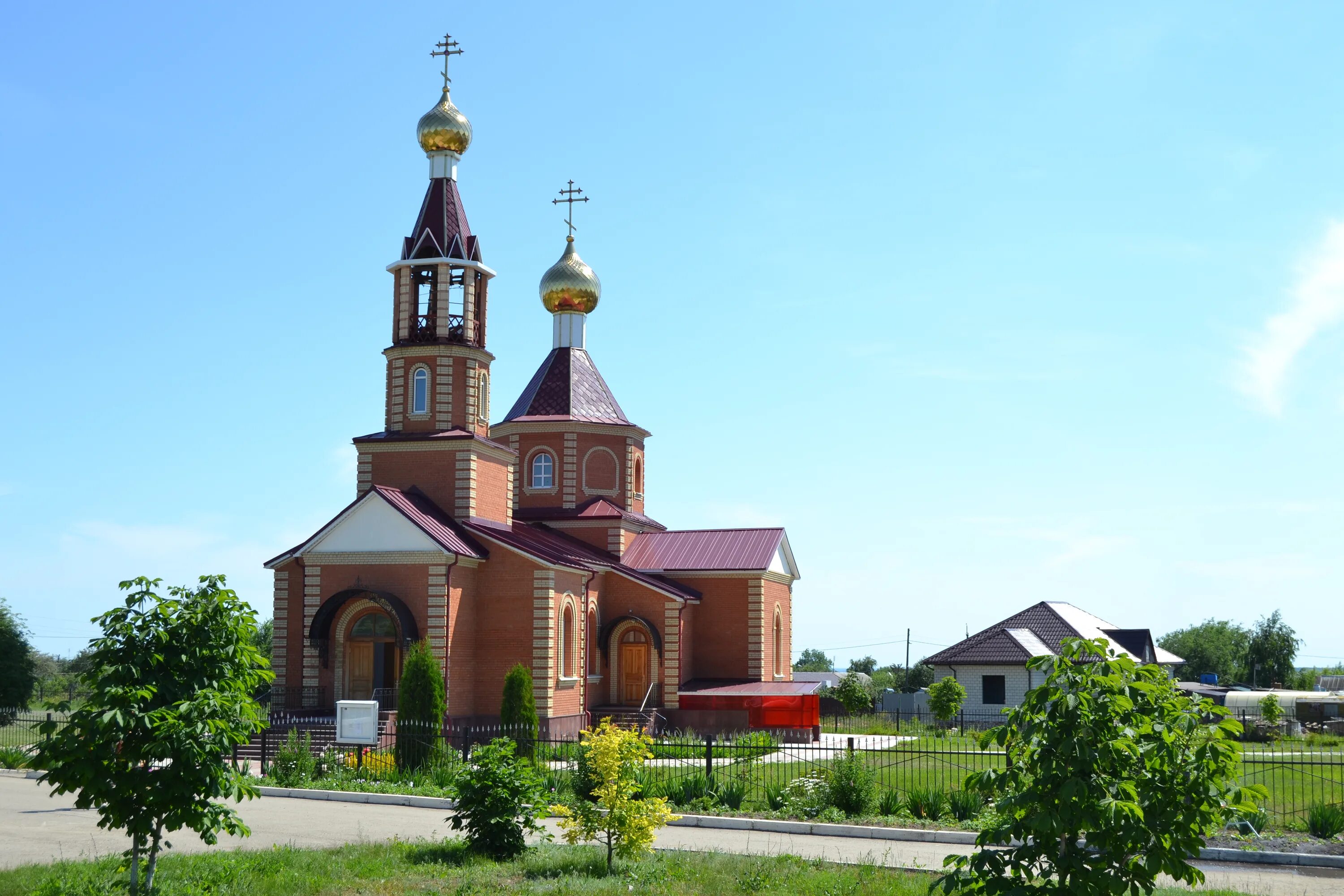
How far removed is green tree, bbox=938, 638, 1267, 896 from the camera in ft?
24.2

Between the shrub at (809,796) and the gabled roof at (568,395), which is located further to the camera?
the gabled roof at (568,395)

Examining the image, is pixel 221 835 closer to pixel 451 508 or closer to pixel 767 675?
pixel 451 508

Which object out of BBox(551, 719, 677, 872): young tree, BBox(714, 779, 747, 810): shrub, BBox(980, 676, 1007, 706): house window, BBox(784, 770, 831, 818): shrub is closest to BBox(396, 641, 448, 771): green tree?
BBox(714, 779, 747, 810): shrub

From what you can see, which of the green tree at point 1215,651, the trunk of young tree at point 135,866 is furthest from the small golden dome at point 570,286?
the green tree at point 1215,651

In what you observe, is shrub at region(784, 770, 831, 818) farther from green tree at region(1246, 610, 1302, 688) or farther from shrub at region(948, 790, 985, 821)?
green tree at region(1246, 610, 1302, 688)

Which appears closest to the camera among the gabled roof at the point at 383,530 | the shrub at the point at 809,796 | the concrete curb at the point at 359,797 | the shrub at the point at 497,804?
the shrub at the point at 497,804

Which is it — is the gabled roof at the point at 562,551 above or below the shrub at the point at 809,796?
above

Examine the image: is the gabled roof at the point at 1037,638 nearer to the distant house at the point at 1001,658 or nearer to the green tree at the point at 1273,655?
the distant house at the point at 1001,658

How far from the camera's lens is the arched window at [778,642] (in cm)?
3488

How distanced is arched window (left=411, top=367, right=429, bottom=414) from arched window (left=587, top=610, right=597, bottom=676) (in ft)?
20.7

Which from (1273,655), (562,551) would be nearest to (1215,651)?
(1273,655)

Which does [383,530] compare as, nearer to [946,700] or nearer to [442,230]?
[442,230]

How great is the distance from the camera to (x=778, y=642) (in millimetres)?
35250

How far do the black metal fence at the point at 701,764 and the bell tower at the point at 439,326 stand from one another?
7.27 meters
